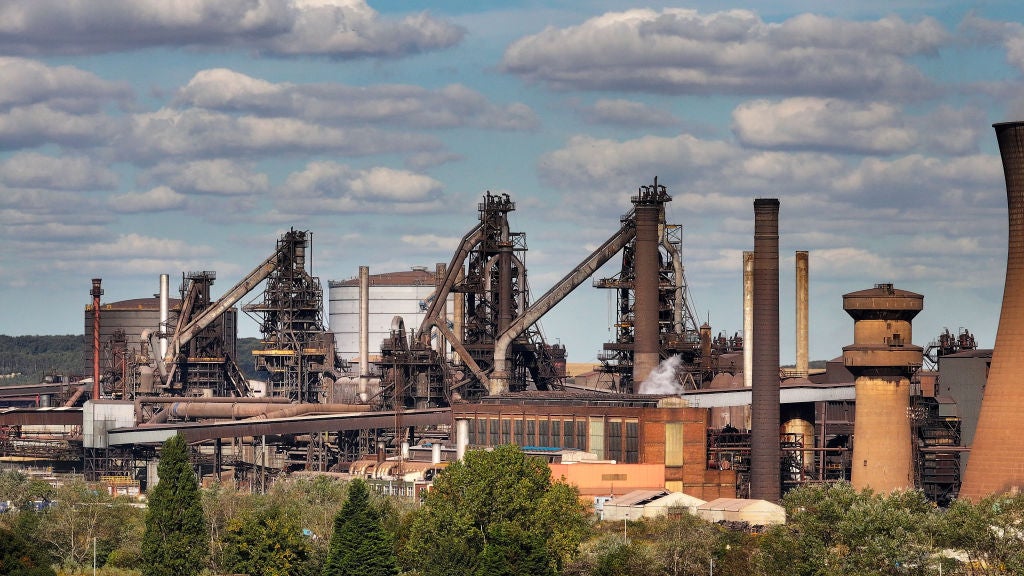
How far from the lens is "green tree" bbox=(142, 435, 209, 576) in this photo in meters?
63.6

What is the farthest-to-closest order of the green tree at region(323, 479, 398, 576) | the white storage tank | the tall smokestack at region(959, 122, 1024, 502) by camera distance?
the white storage tank, the tall smokestack at region(959, 122, 1024, 502), the green tree at region(323, 479, 398, 576)

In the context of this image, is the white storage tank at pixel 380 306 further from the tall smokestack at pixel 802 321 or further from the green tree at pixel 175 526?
the green tree at pixel 175 526

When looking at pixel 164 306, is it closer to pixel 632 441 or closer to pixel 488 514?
pixel 632 441

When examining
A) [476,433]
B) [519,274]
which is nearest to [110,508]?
[476,433]

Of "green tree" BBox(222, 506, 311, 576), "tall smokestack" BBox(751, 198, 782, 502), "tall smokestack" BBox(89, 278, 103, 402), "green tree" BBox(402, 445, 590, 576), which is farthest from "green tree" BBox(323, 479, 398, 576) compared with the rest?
"tall smokestack" BBox(89, 278, 103, 402)

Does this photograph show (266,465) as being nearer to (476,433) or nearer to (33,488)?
(476,433)

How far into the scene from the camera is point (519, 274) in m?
112

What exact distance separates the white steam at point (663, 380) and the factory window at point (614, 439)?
938cm

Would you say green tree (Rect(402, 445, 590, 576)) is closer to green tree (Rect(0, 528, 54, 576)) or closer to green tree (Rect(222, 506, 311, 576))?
green tree (Rect(222, 506, 311, 576))

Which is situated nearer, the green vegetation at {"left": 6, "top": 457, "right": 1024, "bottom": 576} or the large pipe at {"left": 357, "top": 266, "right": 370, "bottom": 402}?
the green vegetation at {"left": 6, "top": 457, "right": 1024, "bottom": 576}

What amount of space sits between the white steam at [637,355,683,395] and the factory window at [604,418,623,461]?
938 cm

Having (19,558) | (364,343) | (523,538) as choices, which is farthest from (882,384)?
(364,343)

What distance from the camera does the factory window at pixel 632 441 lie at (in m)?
89.5

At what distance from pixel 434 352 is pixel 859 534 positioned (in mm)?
58138
